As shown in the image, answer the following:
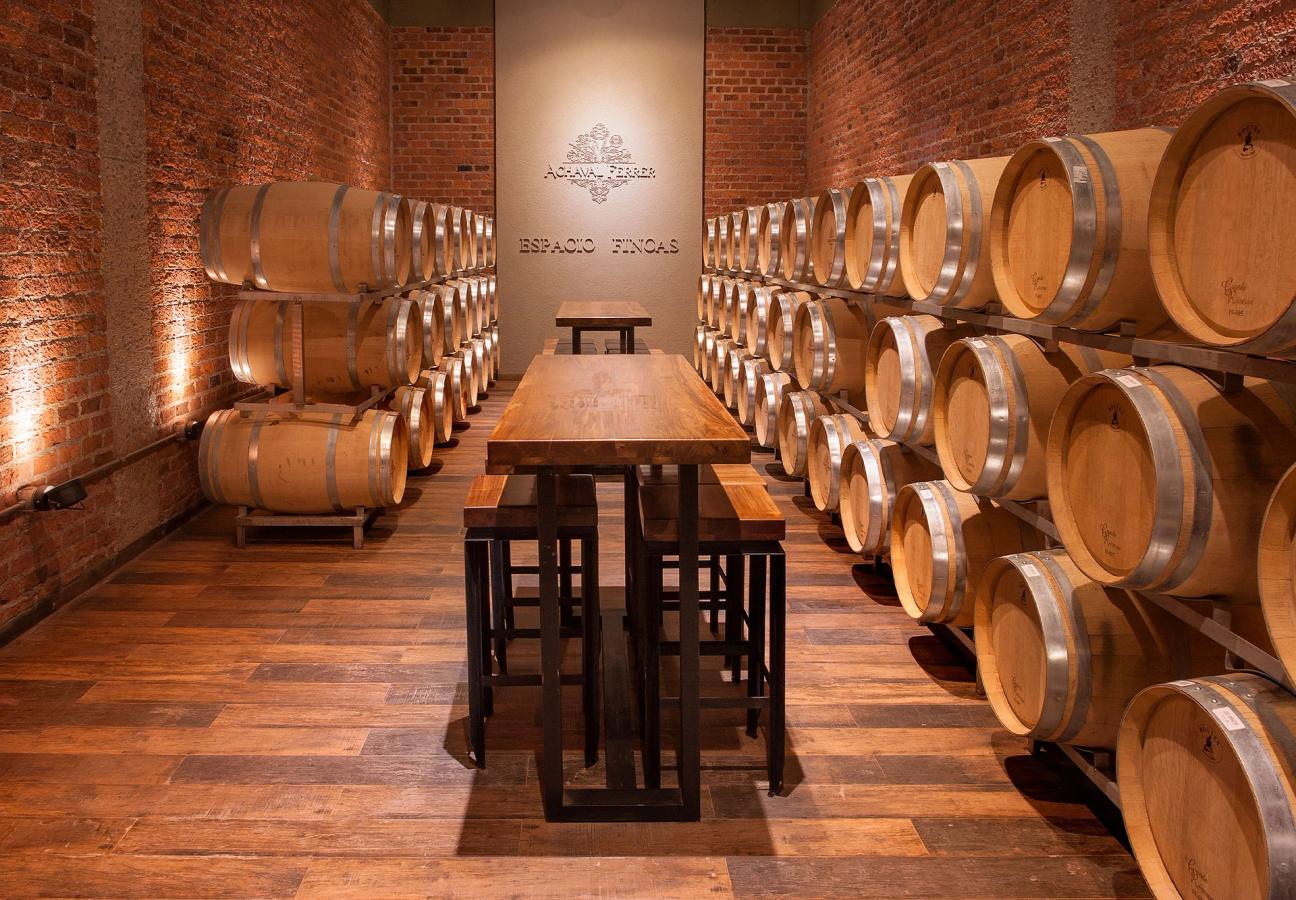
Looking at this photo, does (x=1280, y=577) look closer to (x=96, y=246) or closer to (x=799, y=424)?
(x=799, y=424)

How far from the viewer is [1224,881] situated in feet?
6.04

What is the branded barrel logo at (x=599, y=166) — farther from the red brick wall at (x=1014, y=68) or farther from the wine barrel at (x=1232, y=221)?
the wine barrel at (x=1232, y=221)

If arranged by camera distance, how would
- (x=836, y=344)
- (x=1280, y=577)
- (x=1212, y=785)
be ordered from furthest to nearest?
(x=836, y=344), (x=1212, y=785), (x=1280, y=577)

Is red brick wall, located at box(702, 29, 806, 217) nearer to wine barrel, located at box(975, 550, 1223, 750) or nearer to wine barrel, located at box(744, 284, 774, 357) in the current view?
wine barrel, located at box(744, 284, 774, 357)

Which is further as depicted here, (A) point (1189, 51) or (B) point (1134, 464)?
(A) point (1189, 51)

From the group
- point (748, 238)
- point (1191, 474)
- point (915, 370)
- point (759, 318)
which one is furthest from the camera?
point (748, 238)

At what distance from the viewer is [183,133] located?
5.23 meters

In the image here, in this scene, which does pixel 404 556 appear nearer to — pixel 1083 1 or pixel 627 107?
pixel 1083 1

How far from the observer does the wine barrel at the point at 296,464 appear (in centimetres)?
494

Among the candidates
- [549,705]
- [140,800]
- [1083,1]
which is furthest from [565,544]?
[1083,1]

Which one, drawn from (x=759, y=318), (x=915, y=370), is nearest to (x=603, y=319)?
(x=759, y=318)

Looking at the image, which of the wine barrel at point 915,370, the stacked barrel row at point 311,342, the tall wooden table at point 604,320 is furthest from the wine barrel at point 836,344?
the stacked barrel row at point 311,342

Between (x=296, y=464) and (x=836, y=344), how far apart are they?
2.47m

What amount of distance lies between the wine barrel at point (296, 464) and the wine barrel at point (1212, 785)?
359 cm
